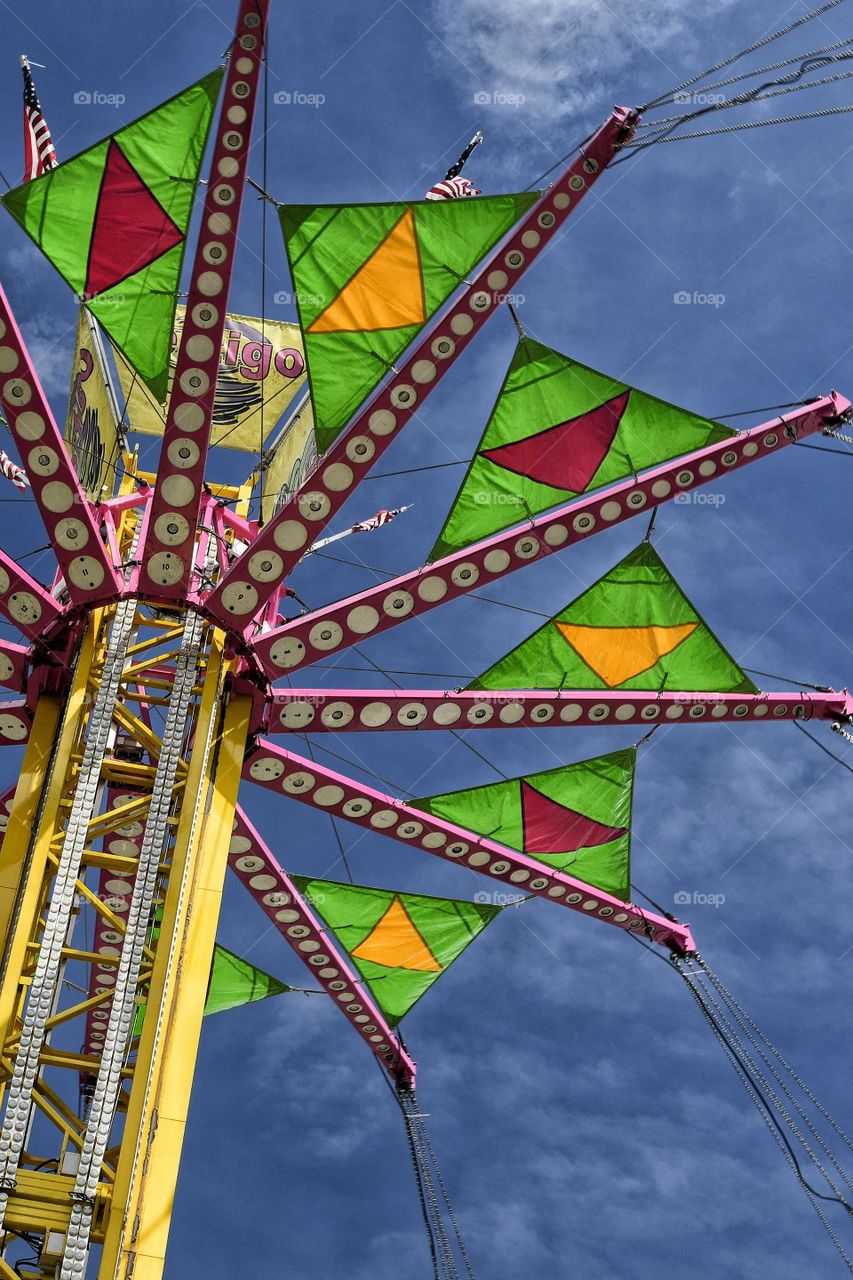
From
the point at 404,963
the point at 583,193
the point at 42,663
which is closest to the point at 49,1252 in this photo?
the point at 42,663

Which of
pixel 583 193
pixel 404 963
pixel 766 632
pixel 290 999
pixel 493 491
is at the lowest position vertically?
pixel 404 963

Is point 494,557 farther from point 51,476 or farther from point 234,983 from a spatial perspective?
point 234,983

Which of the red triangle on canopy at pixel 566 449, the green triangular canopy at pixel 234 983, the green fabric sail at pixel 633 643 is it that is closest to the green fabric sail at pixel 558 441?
the red triangle on canopy at pixel 566 449

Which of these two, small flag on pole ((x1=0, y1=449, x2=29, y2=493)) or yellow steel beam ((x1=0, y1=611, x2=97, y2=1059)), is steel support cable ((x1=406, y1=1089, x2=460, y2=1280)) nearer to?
yellow steel beam ((x1=0, y1=611, x2=97, y2=1059))

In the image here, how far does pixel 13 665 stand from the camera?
1524 cm

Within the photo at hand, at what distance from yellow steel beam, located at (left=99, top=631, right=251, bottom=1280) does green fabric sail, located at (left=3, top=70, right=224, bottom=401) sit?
10.3 ft

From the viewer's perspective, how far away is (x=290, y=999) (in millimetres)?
37250

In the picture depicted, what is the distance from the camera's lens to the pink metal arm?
1470 centimetres

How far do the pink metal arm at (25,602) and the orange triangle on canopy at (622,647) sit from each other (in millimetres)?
5608

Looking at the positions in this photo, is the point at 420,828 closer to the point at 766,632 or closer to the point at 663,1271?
the point at 663,1271

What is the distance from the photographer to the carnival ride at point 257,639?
12.7 metres

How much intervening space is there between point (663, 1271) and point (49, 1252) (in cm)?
2227

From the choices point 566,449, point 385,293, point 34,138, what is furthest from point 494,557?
point 34,138

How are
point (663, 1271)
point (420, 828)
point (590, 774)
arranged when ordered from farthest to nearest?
1. point (663, 1271)
2. point (590, 774)
3. point (420, 828)
